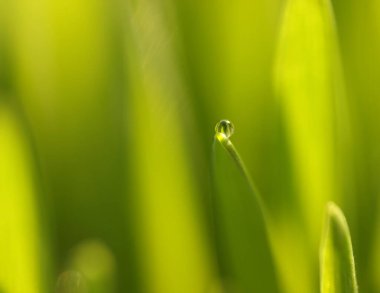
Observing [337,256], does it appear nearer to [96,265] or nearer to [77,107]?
[96,265]

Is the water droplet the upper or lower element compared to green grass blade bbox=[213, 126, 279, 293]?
upper

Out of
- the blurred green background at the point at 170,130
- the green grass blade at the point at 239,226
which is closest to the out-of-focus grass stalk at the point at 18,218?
the blurred green background at the point at 170,130

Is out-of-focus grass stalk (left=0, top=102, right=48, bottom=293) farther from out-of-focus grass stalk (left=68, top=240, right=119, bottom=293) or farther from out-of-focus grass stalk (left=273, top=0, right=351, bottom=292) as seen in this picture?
out-of-focus grass stalk (left=273, top=0, right=351, bottom=292)

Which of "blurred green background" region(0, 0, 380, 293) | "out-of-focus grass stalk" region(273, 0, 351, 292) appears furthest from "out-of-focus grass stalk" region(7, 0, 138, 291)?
"out-of-focus grass stalk" region(273, 0, 351, 292)

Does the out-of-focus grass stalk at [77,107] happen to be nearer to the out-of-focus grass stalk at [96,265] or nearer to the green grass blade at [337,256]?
the out-of-focus grass stalk at [96,265]

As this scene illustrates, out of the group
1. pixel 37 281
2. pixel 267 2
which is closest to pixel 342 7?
pixel 267 2


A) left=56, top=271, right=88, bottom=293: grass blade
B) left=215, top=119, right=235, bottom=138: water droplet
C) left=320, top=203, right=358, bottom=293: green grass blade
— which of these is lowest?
left=56, top=271, right=88, bottom=293: grass blade
